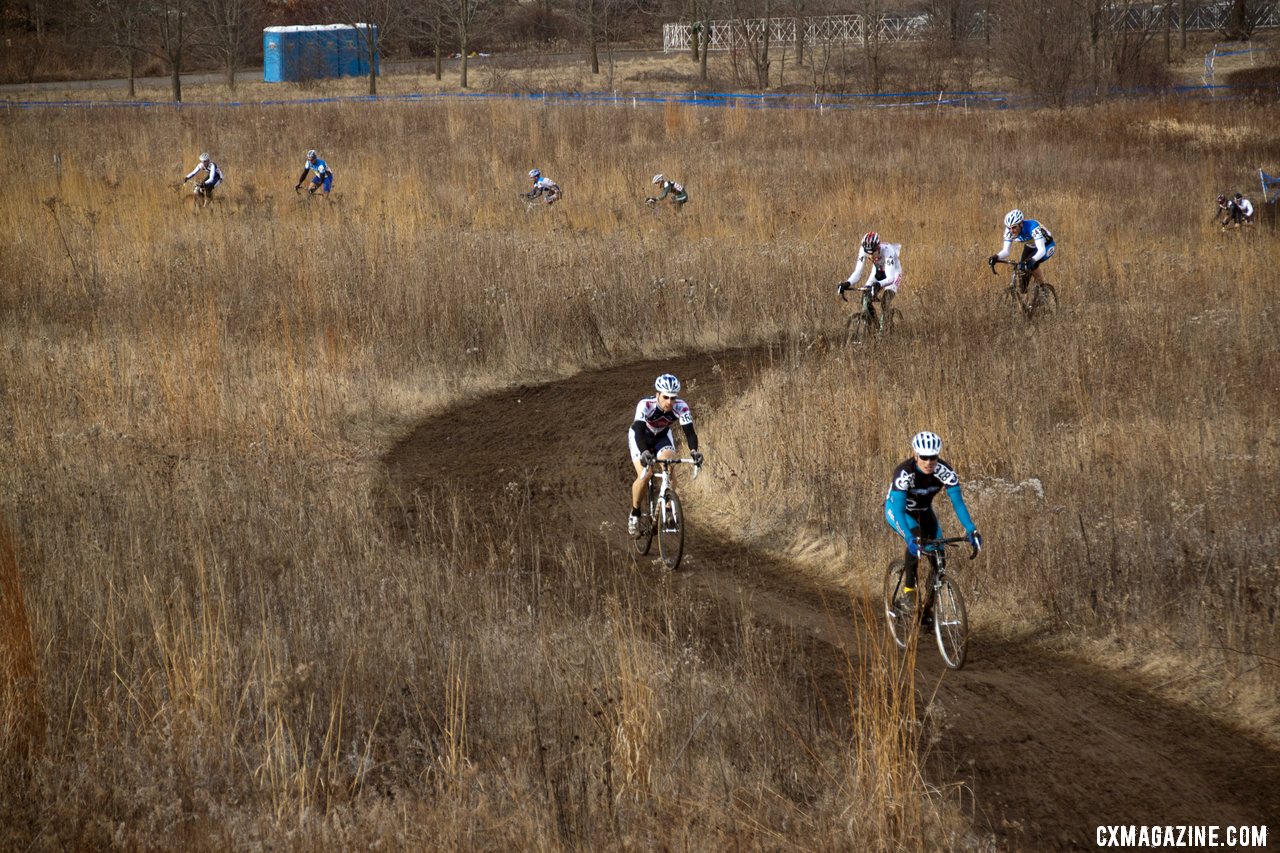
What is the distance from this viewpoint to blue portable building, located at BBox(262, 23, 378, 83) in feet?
186

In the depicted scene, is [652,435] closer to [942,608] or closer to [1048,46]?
[942,608]

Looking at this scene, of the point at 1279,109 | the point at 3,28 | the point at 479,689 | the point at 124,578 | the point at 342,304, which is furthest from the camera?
the point at 3,28

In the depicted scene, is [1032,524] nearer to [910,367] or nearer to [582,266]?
[910,367]

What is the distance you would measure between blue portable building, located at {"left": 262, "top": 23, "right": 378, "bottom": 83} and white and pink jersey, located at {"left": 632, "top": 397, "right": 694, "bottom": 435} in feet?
166

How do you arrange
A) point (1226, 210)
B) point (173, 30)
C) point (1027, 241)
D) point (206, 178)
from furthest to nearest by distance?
point (173, 30)
point (206, 178)
point (1226, 210)
point (1027, 241)

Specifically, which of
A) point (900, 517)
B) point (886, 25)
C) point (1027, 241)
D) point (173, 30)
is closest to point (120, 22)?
point (173, 30)

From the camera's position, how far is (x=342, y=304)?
16172 millimetres

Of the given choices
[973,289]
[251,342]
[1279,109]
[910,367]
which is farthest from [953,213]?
[1279,109]

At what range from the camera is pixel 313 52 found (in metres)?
58.0

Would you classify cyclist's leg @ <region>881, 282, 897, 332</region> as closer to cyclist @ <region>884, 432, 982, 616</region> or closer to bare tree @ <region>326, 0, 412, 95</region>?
cyclist @ <region>884, 432, 982, 616</region>

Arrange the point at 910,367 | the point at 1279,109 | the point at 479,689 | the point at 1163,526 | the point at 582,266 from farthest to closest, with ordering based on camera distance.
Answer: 1. the point at 1279,109
2. the point at 582,266
3. the point at 910,367
4. the point at 1163,526
5. the point at 479,689

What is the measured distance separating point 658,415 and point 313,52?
2131 inches

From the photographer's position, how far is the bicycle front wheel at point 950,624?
7625 millimetres

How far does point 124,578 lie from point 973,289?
14200mm
